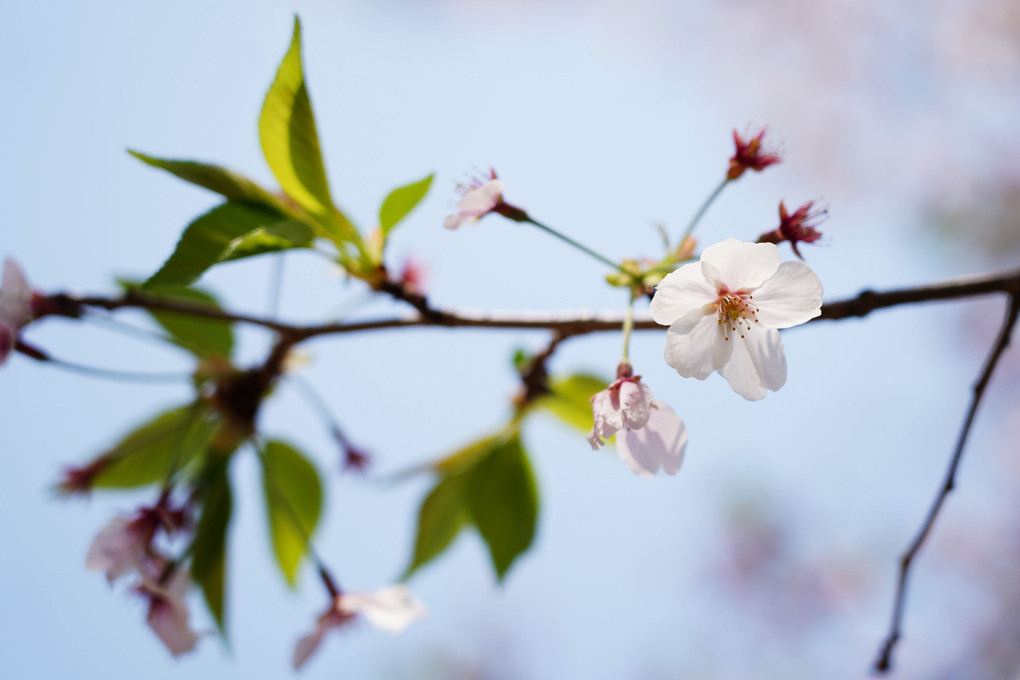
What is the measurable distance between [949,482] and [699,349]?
0.47m

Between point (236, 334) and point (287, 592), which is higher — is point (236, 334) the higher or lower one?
the higher one

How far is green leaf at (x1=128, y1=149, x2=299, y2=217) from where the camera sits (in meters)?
0.95

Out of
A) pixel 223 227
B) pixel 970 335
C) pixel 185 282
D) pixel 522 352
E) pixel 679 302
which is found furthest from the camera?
pixel 970 335

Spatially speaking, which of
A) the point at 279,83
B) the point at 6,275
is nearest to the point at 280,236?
the point at 279,83

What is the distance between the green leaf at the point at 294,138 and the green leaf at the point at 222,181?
3 centimetres

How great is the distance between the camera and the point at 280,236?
876mm

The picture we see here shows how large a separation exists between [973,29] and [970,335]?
71.3 inches

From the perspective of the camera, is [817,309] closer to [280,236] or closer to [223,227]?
[280,236]

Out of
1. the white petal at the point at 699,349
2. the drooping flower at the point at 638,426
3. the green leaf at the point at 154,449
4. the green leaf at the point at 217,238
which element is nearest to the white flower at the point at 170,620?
the green leaf at the point at 154,449

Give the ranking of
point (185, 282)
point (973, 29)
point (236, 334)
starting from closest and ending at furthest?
point (185, 282)
point (236, 334)
point (973, 29)

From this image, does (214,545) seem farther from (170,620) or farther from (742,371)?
(742,371)

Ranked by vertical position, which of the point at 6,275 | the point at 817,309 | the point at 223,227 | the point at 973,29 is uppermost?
the point at 973,29

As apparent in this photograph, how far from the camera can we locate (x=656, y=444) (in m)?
0.75

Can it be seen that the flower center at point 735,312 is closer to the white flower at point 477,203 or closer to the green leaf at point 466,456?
the white flower at point 477,203
